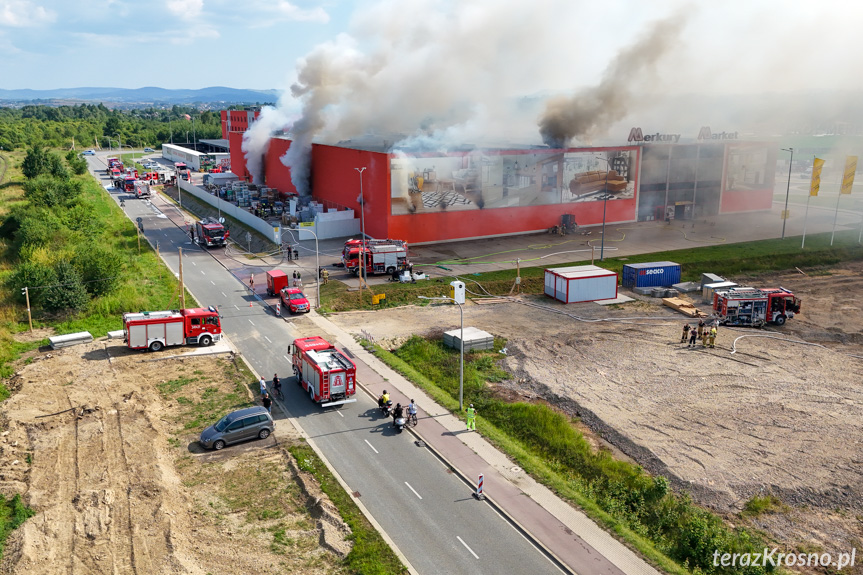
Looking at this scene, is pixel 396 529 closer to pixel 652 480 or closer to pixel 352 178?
pixel 652 480

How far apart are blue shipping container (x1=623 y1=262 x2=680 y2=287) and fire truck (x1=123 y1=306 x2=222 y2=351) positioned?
3090 centimetres

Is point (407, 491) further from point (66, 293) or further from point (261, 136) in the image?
point (261, 136)

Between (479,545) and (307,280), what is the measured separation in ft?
114

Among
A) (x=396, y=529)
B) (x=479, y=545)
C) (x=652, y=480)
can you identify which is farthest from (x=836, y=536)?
(x=396, y=529)

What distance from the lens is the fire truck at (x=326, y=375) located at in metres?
29.1

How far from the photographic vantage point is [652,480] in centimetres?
2406

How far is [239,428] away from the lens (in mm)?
26141

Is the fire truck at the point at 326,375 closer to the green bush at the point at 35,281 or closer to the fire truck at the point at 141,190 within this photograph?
the green bush at the point at 35,281

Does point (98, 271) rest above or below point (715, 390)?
above

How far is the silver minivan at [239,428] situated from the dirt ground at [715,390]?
38.9 ft

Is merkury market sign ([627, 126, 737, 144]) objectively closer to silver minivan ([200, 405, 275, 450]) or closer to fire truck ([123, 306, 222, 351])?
fire truck ([123, 306, 222, 351])

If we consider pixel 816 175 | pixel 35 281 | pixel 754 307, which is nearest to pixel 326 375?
pixel 35 281

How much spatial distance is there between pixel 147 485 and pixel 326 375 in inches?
341

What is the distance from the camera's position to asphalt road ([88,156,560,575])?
19.4 m
